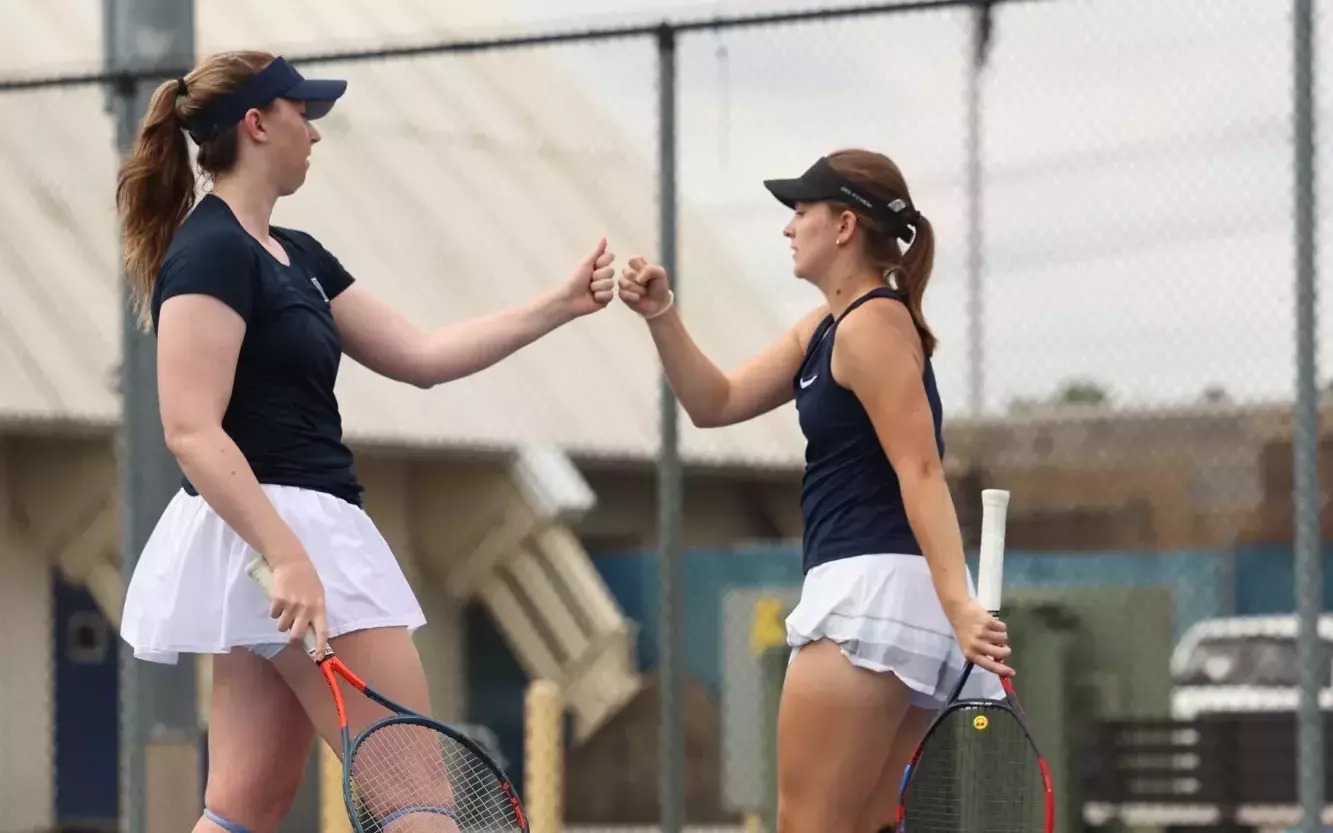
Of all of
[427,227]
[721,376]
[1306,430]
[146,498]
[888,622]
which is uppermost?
[427,227]

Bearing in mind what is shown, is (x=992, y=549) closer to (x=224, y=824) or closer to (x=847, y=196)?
(x=847, y=196)

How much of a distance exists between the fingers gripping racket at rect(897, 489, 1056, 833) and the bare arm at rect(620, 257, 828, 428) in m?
0.58

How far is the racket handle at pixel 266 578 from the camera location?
12.0ft

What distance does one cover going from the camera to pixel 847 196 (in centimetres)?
430

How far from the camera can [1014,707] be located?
13.2ft

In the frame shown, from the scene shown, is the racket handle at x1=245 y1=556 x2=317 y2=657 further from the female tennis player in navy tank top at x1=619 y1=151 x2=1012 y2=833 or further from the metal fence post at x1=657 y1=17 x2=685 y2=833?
the metal fence post at x1=657 y1=17 x2=685 y2=833

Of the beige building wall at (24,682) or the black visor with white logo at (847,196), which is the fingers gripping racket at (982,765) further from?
the beige building wall at (24,682)

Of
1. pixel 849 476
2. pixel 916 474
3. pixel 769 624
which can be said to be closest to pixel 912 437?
pixel 916 474

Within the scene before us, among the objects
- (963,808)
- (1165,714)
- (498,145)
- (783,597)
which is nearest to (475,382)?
(498,145)

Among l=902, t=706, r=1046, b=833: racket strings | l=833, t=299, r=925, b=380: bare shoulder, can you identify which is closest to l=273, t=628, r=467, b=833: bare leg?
l=902, t=706, r=1046, b=833: racket strings

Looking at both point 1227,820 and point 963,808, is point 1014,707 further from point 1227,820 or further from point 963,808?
point 1227,820

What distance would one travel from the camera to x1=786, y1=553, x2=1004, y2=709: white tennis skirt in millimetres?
4109

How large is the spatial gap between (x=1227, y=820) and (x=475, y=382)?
7.51 meters

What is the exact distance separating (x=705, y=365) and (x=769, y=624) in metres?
4.92
